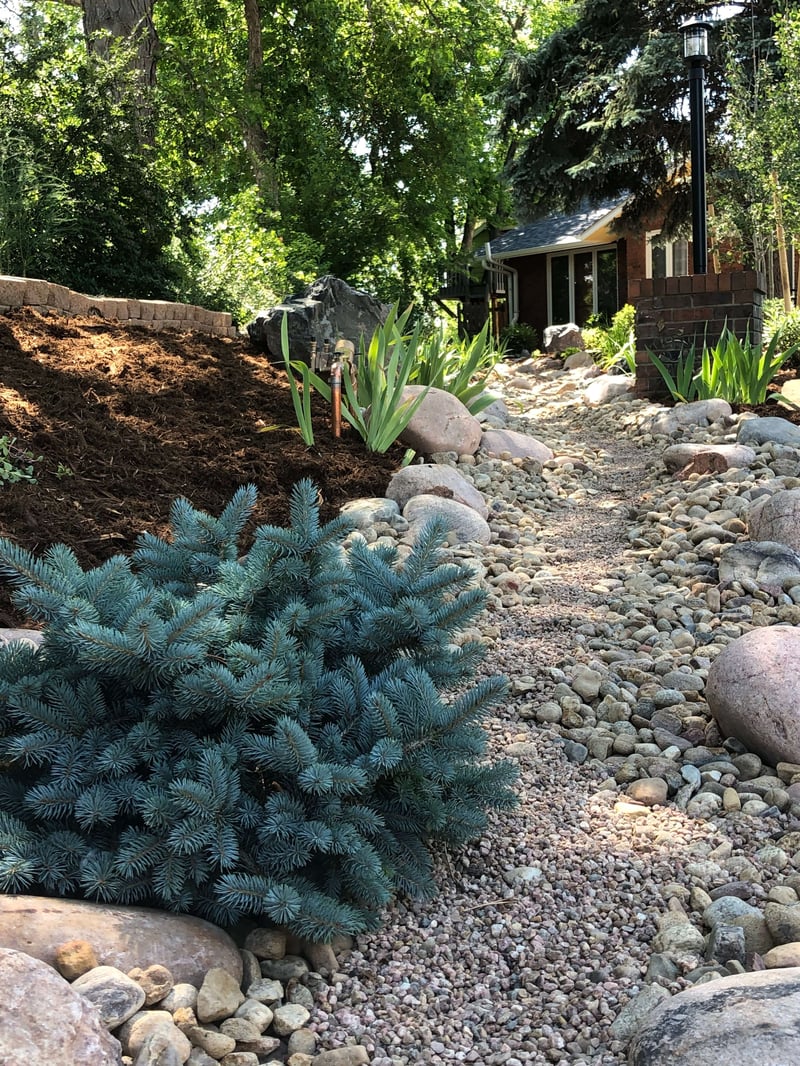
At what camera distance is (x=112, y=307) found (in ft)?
23.4

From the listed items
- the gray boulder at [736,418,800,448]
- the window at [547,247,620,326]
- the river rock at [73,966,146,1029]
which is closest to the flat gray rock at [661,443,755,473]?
the gray boulder at [736,418,800,448]

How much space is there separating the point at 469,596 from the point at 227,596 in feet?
1.86

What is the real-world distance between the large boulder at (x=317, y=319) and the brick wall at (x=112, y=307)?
0.43 metres

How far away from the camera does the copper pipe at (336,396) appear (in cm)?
579

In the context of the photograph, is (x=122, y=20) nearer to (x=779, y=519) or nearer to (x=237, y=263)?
(x=237, y=263)

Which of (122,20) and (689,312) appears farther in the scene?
(122,20)

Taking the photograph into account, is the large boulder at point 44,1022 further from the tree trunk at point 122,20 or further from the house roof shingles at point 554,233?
the house roof shingles at point 554,233

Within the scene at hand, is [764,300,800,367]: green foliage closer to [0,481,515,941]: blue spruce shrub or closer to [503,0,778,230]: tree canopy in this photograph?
[503,0,778,230]: tree canopy

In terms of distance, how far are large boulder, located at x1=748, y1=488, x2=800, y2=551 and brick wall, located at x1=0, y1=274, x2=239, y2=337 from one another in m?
4.81

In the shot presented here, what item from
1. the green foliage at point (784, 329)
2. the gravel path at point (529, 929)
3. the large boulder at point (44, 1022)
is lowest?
the gravel path at point (529, 929)

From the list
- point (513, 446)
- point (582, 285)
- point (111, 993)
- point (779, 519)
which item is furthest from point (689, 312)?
point (582, 285)

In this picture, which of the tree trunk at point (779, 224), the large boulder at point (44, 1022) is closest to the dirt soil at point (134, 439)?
the large boulder at point (44, 1022)

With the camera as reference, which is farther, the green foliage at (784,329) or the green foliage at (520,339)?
the green foliage at (520,339)

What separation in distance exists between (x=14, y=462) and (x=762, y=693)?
133 inches
